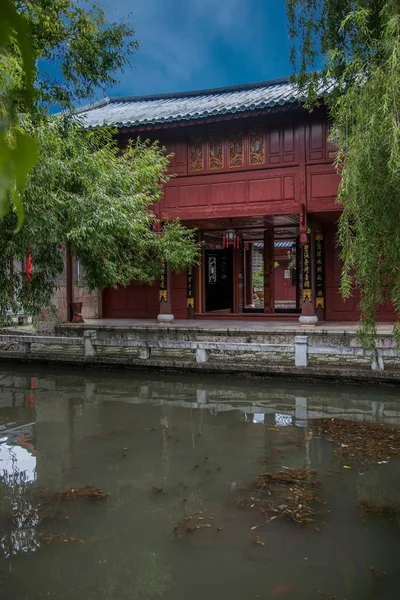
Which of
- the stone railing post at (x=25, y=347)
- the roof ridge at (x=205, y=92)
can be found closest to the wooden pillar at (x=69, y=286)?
the stone railing post at (x=25, y=347)

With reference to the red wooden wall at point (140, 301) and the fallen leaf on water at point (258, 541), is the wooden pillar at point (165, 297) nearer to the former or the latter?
the red wooden wall at point (140, 301)

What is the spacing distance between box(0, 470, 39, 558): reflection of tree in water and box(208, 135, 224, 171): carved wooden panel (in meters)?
8.53

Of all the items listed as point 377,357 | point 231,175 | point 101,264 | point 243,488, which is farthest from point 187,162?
point 243,488

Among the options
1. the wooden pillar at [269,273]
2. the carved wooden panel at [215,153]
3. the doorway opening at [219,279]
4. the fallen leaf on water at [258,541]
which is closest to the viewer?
the fallen leaf on water at [258,541]

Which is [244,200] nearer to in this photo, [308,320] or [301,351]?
[308,320]

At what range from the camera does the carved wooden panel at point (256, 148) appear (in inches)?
441

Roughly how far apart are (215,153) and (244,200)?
130 cm

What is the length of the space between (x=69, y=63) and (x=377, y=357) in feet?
18.6

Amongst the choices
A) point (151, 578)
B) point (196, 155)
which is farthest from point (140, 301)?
point (151, 578)

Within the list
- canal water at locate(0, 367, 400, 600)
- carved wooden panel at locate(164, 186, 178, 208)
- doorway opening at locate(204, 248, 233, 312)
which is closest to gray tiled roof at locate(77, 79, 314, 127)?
carved wooden panel at locate(164, 186, 178, 208)

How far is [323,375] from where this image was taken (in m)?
8.01

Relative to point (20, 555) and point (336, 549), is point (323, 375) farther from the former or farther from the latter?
point (20, 555)

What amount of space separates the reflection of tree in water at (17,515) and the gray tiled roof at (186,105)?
27.0ft

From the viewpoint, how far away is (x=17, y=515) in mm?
3723
